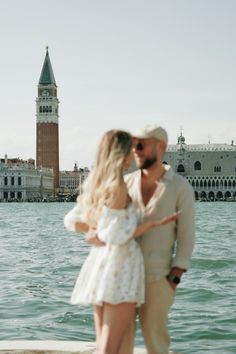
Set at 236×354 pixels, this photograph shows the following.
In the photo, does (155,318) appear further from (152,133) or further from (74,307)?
(74,307)

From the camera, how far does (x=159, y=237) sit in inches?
131

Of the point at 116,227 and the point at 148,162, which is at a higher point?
the point at 148,162

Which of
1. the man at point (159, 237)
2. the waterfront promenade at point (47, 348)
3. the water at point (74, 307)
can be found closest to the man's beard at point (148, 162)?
the man at point (159, 237)

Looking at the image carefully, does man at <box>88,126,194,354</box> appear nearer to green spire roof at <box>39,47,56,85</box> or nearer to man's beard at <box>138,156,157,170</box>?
man's beard at <box>138,156,157,170</box>

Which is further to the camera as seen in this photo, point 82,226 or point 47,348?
point 47,348

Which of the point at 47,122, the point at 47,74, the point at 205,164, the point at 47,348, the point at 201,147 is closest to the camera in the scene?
the point at 47,348

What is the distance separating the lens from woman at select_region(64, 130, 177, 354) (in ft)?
10.3

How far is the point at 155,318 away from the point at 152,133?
2.63 ft

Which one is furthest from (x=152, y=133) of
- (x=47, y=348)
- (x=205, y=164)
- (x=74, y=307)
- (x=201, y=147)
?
(x=201, y=147)

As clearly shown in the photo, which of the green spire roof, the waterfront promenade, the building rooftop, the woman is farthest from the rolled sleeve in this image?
the green spire roof

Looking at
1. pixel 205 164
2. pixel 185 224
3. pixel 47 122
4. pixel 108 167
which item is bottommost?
pixel 185 224

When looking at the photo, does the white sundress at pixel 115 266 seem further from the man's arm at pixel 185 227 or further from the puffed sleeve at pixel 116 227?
the man's arm at pixel 185 227

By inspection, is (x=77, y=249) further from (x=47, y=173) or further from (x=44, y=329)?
(x=47, y=173)

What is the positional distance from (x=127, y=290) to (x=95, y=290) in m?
0.14
